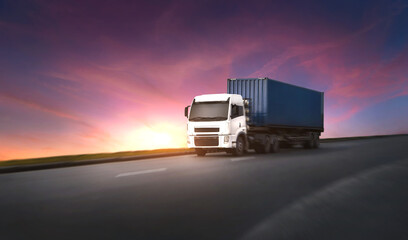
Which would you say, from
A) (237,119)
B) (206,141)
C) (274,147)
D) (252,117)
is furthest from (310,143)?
(206,141)

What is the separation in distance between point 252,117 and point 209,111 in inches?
132

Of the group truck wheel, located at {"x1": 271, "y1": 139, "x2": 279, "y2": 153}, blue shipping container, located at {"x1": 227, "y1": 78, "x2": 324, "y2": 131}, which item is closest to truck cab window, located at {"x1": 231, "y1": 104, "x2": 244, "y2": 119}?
blue shipping container, located at {"x1": 227, "y1": 78, "x2": 324, "y2": 131}

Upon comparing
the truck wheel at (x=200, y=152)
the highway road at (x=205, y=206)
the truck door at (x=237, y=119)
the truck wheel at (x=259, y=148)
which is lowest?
the highway road at (x=205, y=206)

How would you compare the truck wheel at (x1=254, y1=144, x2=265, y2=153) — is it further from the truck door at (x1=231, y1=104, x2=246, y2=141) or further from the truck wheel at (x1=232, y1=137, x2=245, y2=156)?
the truck door at (x1=231, y1=104, x2=246, y2=141)

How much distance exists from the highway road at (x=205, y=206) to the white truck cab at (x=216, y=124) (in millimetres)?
7108

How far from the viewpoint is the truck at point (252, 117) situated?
1842 centimetres

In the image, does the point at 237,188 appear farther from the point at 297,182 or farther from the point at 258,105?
the point at 258,105

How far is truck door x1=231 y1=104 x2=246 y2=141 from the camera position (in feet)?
61.0

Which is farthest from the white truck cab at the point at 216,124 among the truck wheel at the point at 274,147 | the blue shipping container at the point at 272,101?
the truck wheel at the point at 274,147

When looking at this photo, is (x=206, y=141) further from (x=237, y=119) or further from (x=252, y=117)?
(x=252, y=117)

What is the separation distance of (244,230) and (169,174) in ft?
20.5

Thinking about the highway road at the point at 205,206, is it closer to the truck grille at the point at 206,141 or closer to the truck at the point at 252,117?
the truck grille at the point at 206,141

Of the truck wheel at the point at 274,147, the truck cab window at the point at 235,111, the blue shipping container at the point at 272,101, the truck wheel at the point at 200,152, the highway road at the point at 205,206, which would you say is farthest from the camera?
the truck wheel at the point at 274,147

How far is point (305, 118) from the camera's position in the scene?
26.4 metres
